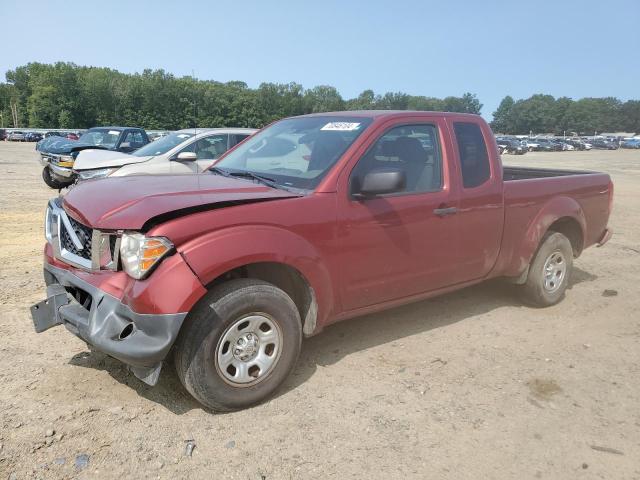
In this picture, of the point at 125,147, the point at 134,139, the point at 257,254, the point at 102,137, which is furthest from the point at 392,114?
the point at 102,137

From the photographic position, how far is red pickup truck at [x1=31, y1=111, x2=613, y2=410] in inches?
120

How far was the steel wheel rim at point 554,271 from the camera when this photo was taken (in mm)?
5469

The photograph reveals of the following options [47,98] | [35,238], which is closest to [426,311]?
[35,238]

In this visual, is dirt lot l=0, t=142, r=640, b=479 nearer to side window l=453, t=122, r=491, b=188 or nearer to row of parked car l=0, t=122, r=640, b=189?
side window l=453, t=122, r=491, b=188

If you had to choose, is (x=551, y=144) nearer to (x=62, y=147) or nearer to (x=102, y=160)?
(x=62, y=147)

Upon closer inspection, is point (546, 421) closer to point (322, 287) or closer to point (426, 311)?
point (322, 287)

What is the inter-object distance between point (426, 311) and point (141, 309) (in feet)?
10.5

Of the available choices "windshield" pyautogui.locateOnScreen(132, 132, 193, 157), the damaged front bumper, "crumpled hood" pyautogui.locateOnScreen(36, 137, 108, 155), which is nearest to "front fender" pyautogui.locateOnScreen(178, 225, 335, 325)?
the damaged front bumper

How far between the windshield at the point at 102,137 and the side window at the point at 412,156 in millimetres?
10941

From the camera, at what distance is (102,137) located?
45.9ft

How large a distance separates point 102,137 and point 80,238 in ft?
38.0

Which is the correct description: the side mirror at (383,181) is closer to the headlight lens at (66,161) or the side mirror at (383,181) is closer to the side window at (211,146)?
the side window at (211,146)

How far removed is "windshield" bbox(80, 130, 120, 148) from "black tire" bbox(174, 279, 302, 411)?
11.5 meters

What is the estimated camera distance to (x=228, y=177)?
414 centimetres
